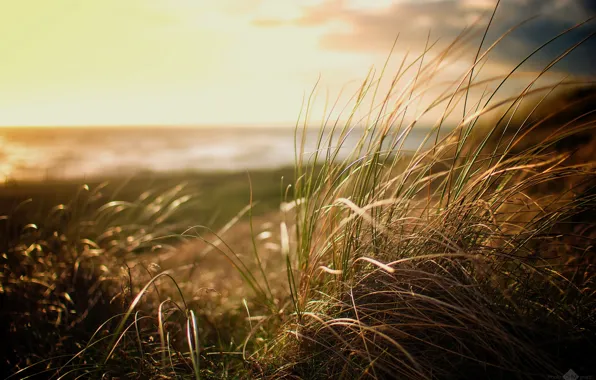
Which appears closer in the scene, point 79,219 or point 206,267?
point 79,219

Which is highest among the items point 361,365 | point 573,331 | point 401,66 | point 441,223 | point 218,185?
point 401,66

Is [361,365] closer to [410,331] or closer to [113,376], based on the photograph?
[410,331]

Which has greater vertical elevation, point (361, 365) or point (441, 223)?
point (441, 223)

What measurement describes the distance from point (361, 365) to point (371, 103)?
3.08ft

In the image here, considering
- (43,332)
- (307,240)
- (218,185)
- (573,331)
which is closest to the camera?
(573,331)

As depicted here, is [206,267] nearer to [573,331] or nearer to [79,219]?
[79,219]

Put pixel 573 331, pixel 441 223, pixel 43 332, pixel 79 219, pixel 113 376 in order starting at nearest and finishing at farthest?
pixel 573 331
pixel 441 223
pixel 113 376
pixel 43 332
pixel 79 219

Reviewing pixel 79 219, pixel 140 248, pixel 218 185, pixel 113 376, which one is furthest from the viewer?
pixel 218 185

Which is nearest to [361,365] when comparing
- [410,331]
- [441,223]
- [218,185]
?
[410,331]

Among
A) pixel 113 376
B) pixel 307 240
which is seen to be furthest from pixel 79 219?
pixel 307 240

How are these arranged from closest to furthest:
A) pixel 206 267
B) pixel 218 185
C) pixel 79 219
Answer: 1. pixel 79 219
2. pixel 206 267
3. pixel 218 185

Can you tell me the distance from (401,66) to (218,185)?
35.5 ft

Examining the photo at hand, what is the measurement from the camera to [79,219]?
2428 mm

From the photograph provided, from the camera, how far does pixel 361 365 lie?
114cm
